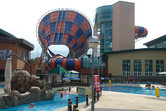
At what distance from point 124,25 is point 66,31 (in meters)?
21.1

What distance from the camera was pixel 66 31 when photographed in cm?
6725

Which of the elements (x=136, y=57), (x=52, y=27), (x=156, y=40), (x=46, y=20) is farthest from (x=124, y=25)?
(x=46, y=20)

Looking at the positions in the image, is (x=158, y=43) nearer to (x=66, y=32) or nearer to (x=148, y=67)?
(x=148, y=67)

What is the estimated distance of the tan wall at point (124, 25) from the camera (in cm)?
5869

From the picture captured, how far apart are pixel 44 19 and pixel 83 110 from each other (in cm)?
4787

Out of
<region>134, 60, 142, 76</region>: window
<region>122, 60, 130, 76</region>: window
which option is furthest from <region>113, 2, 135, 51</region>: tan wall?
<region>134, 60, 142, 76</region>: window

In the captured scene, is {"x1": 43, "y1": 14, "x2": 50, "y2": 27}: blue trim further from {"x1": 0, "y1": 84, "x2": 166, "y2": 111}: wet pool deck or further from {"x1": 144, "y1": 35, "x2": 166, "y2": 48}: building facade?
{"x1": 0, "y1": 84, "x2": 166, "y2": 111}: wet pool deck

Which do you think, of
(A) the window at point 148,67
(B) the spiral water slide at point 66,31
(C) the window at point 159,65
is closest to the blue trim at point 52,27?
(B) the spiral water slide at point 66,31

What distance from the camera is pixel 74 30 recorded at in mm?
65750

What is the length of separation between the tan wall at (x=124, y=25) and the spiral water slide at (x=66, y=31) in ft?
31.0

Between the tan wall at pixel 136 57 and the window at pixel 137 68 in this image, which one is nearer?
the tan wall at pixel 136 57

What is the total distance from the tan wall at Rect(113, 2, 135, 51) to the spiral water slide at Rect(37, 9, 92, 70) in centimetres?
944

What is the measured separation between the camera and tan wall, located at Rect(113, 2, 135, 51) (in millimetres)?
58688

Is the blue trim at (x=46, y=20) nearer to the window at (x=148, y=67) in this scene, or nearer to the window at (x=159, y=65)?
the window at (x=148, y=67)
